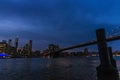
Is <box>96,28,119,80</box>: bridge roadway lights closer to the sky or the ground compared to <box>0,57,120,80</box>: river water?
closer to the sky

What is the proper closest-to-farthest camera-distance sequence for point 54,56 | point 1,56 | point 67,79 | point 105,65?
point 105,65 → point 67,79 → point 54,56 → point 1,56

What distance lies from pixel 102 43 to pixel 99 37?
344 mm

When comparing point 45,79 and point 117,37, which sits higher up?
point 117,37

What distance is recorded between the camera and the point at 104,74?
7.68m

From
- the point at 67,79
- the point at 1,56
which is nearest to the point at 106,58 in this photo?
the point at 67,79

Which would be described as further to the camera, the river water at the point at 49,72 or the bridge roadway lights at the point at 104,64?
the river water at the point at 49,72

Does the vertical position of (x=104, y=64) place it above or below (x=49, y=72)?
above

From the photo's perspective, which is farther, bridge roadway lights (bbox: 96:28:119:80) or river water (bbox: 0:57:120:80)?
river water (bbox: 0:57:120:80)

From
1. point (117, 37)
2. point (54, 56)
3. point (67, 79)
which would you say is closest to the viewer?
point (67, 79)

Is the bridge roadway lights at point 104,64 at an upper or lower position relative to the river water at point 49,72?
upper

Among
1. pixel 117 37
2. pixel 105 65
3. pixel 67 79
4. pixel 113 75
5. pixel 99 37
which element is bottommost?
pixel 67 79

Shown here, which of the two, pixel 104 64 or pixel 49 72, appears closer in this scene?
Result: pixel 104 64

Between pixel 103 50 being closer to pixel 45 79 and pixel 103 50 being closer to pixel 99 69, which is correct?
pixel 99 69

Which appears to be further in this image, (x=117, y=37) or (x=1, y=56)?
(x=1, y=56)
